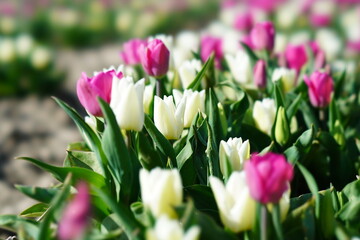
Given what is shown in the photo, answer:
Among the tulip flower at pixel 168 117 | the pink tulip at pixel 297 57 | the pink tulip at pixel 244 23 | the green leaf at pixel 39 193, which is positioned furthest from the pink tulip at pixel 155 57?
the pink tulip at pixel 244 23

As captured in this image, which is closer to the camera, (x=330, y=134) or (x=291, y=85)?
(x=330, y=134)

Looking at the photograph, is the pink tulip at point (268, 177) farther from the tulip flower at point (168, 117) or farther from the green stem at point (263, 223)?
the tulip flower at point (168, 117)

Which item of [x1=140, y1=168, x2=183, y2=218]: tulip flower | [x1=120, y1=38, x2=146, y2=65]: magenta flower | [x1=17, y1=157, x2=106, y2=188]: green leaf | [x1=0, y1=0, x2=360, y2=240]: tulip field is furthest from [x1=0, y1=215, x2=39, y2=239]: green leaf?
[x1=120, y1=38, x2=146, y2=65]: magenta flower

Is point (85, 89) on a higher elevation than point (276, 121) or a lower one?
higher

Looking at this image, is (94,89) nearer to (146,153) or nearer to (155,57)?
(146,153)

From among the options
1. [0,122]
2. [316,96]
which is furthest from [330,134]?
[0,122]

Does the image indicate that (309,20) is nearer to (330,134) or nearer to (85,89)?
(330,134)
